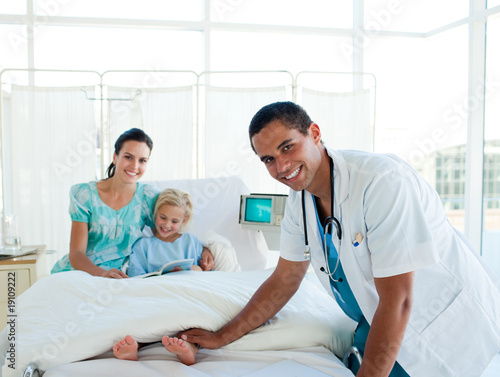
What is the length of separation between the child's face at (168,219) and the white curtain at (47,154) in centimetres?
140

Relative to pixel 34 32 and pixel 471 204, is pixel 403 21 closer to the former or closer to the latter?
pixel 471 204

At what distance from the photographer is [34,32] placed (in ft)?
13.1

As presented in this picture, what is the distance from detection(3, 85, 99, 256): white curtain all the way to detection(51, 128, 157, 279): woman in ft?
3.98

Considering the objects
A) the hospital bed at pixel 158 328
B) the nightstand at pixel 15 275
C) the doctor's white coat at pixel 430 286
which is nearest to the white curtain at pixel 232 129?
the nightstand at pixel 15 275

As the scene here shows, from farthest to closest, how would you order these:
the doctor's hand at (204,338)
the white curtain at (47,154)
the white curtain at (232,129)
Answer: the white curtain at (232,129), the white curtain at (47,154), the doctor's hand at (204,338)

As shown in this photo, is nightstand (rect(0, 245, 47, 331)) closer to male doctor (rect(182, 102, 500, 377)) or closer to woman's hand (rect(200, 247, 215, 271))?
woman's hand (rect(200, 247, 215, 271))

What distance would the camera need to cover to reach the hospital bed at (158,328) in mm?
1273

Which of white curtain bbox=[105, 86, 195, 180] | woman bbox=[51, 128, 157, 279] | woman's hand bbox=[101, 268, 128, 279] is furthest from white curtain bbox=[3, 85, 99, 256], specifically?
woman's hand bbox=[101, 268, 128, 279]

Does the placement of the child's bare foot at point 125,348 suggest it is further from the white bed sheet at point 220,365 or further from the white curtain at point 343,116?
the white curtain at point 343,116

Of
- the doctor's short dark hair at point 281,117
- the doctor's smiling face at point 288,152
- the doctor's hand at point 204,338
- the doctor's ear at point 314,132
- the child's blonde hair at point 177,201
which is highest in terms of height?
the doctor's short dark hair at point 281,117

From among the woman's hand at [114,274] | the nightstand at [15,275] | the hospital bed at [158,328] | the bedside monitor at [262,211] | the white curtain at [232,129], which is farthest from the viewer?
the white curtain at [232,129]

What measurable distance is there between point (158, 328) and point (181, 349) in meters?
0.12

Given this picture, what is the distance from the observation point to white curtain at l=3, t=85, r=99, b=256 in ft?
11.4

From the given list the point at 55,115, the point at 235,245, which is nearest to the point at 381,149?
the point at 235,245
